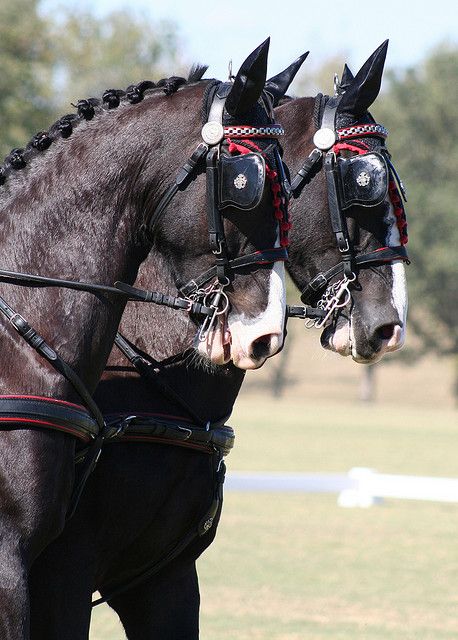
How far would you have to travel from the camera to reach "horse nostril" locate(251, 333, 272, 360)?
3.79 metres

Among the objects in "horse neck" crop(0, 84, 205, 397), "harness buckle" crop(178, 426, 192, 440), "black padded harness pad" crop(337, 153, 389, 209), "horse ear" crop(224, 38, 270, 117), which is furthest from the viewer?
"black padded harness pad" crop(337, 153, 389, 209)

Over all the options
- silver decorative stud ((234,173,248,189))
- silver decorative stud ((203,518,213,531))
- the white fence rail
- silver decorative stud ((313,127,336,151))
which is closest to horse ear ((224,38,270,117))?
silver decorative stud ((234,173,248,189))

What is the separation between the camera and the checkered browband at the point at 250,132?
12.9ft

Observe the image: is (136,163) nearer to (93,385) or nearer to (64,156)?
(64,156)

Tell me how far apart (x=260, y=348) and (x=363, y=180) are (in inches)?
46.8

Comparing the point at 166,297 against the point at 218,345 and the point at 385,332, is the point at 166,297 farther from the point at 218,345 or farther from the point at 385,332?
the point at 385,332

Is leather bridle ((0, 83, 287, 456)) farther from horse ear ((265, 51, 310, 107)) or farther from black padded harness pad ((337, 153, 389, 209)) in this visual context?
horse ear ((265, 51, 310, 107))

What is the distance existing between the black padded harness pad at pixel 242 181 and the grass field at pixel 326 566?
489 cm

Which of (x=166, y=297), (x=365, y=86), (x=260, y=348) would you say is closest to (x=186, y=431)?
(x=166, y=297)

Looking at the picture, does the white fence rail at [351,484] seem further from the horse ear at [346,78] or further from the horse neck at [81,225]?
the horse neck at [81,225]

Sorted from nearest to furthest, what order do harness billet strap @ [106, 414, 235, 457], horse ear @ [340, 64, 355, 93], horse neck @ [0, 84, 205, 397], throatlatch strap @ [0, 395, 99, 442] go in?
1. throatlatch strap @ [0, 395, 99, 442]
2. horse neck @ [0, 84, 205, 397]
3. harness billet strap @ [106, 414, 235, 457]
4. horse ear @ [340, 64, 355, 93]

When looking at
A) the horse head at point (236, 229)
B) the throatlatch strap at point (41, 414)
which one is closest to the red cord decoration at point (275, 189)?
the horse head at point (236, 229)

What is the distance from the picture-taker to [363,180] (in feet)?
15.4

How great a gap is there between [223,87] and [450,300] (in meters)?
52.6
